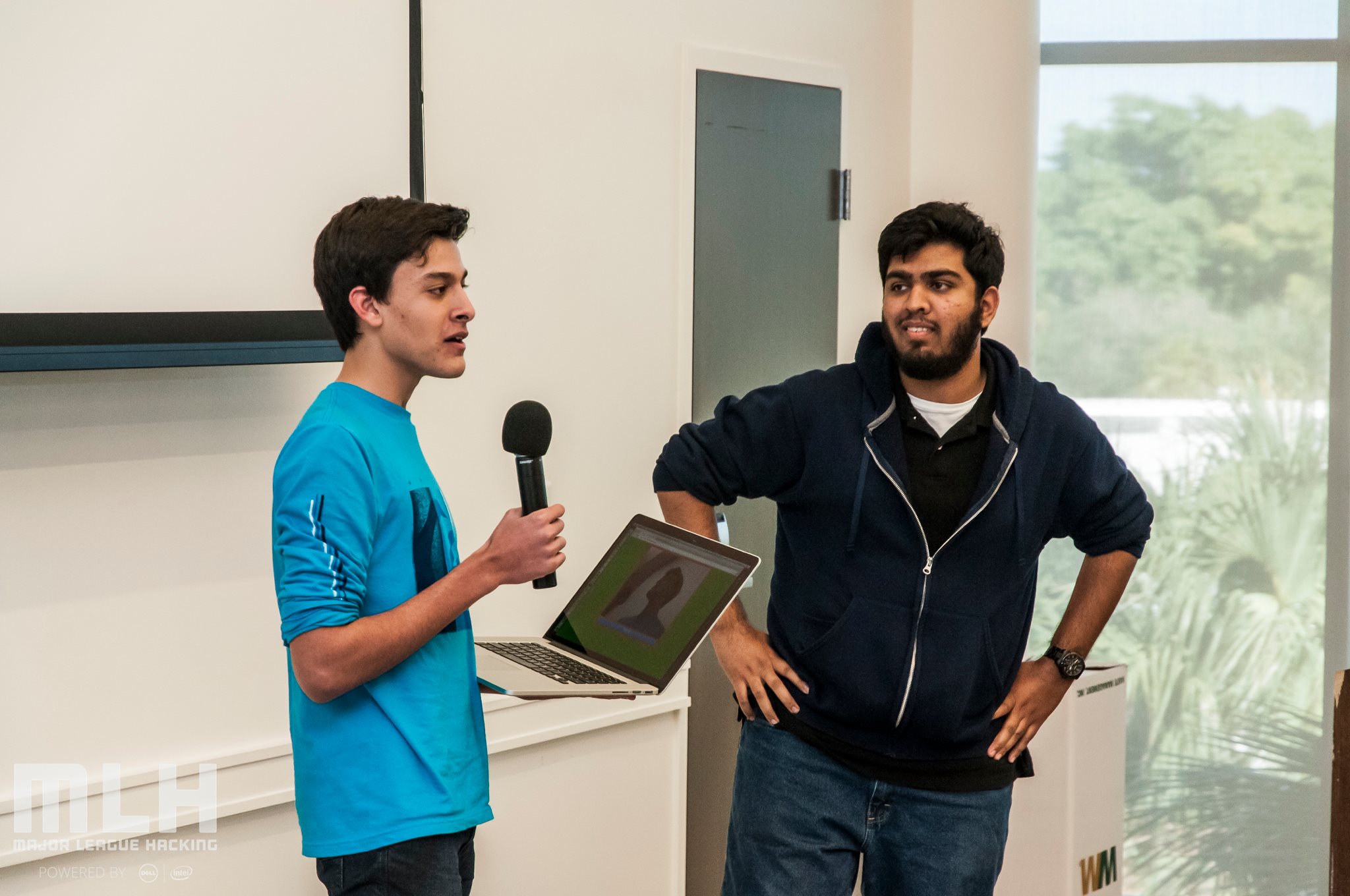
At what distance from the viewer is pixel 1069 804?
3.02 metres

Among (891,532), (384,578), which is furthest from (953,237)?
(384,578)

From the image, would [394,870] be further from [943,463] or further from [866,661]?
[943,463]

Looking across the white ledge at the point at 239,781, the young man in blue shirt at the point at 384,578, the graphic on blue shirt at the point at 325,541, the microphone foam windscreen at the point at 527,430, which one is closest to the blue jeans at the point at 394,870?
the young man in blue shirt at the point at 384,578

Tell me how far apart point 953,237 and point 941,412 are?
0.29m

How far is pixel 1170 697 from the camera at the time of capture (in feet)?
12.6

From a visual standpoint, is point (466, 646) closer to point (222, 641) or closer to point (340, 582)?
point (340, 582)

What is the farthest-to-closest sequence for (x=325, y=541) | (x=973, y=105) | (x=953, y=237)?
(x=973, y=105), (x=953, y=237), (x=325, y=541)

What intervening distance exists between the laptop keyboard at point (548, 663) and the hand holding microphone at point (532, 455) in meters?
0.14

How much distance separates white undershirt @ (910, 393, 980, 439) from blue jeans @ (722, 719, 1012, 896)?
1.89 ft

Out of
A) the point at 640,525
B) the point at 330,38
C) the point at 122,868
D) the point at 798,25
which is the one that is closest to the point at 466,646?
the point at 640,525

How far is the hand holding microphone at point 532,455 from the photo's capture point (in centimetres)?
159

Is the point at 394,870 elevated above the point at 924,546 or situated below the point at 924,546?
below

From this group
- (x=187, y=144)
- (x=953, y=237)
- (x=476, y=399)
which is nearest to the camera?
(x=187, y=144)

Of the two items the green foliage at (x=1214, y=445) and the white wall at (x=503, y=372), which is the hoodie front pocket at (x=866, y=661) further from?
the green foliage at (x=1214, y=445)
